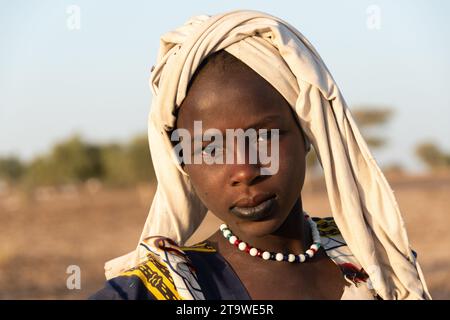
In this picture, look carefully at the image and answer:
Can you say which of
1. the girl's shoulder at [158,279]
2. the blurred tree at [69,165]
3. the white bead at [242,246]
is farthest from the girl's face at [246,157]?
the blurred tree at [69,165]

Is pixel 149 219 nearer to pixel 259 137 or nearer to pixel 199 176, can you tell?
pixel 199 176

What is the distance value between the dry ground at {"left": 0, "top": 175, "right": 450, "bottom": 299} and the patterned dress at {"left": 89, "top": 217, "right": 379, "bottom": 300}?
6.26m

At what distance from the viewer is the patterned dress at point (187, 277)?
9.25ft

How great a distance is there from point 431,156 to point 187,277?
35258mm

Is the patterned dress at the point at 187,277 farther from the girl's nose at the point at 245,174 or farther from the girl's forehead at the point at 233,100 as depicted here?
the girl's forehead at the point at 233,100

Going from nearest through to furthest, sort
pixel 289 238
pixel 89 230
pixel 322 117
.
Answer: pixel 322 117, pixel 289 238, pixel 89 230

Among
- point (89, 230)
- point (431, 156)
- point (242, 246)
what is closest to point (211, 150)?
point (242, 246)

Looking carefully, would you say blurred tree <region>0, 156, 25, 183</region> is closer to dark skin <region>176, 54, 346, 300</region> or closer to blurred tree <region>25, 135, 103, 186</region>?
blurred tree <region>25, 135, 103, 186</region>

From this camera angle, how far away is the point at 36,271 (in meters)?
13.1

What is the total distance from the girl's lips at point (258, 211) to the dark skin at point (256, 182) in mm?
28

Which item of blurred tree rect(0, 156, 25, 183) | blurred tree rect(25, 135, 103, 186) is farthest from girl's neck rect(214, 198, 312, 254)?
blurred tree rect(0, 156, 25, 183)

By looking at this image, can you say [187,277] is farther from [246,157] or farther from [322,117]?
[322,117]

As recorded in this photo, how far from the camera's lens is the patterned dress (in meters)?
2.82

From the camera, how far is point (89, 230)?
61.8 ft
